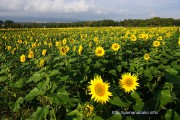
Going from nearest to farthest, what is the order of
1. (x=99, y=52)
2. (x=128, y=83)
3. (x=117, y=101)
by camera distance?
(x=117, y=101) < (x=128, y=83) < (x=99, y=52)

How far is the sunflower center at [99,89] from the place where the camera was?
7.95ft

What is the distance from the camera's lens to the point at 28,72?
18.9 ft

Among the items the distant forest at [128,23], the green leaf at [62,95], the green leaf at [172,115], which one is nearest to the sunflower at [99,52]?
the green leaf at [62,95]

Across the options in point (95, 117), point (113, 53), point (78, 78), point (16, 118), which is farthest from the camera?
point (113, 53)

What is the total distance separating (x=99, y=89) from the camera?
2.48 metres

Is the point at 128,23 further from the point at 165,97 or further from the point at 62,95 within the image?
the point at 165,97

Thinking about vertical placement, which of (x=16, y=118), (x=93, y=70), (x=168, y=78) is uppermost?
(x=168, y=78)

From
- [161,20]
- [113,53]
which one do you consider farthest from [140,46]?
[161,20]

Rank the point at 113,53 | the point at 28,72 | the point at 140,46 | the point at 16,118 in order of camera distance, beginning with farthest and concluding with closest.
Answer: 1. the point at 140,46
2. the point at 113,53
3. the point at 28,72
4. the point at 16,118

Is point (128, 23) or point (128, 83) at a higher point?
point (128, 83)

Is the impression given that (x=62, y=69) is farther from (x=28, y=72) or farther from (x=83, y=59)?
(x=28, y=72)

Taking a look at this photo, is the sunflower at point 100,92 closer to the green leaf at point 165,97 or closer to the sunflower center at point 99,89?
the sunflower center at point 99,89

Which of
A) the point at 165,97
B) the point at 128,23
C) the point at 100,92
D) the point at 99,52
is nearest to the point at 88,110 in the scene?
the point at 100,92

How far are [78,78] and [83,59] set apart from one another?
4.10 feet
